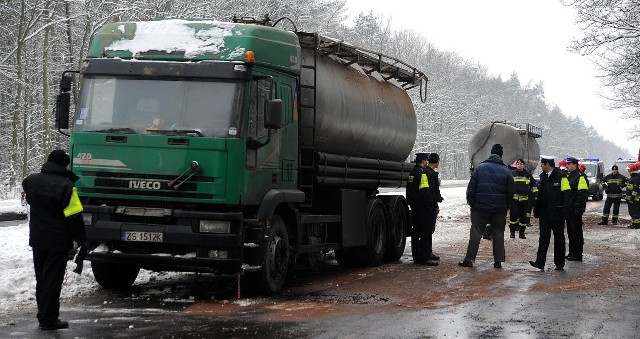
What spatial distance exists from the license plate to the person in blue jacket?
6.16 metres

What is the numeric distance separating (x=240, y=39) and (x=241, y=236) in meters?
2.30

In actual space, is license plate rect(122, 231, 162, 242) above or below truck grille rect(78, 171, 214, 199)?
below

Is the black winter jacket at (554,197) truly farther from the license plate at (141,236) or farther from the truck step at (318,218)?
the license plate at (141,236)

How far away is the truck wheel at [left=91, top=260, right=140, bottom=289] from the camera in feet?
35.0

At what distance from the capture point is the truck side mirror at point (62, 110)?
10406 mm

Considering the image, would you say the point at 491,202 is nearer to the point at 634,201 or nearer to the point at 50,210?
the point at 50,210

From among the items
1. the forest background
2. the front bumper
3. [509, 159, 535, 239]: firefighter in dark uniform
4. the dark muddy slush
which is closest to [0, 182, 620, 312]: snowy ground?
the dark muddy slush

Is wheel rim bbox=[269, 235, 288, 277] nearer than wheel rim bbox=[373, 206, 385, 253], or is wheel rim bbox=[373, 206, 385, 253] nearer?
wheel rim bbox=[269, 235, 288, 277]

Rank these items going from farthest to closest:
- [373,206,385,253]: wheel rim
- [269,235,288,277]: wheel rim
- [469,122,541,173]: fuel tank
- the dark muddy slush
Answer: [469,122,541,173]: fuel tank < [373,206,385,253]: wheel rim < [269,235,288,277]: wheel rim < the dark muddy slush

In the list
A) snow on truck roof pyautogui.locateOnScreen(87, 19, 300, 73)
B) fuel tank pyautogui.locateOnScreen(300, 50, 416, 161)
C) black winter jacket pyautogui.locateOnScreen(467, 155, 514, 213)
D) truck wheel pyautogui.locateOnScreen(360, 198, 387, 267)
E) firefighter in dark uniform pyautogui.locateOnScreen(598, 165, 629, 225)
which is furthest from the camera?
firefighter in dark uniform pyautogui.locateOnScreen(598, 165, 629, 225)

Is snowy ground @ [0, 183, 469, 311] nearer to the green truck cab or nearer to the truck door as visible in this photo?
the green truck cab

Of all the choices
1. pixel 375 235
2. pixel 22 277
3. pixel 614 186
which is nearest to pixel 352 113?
pixel 375 235

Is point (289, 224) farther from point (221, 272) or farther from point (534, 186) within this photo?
point (534, 186)

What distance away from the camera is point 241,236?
32.0 ft
